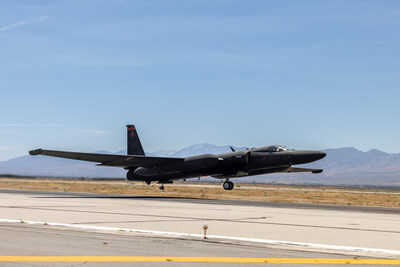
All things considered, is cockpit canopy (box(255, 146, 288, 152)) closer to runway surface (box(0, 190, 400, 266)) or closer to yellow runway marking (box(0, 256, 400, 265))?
runway surface (box(0, 190, 400, 266))

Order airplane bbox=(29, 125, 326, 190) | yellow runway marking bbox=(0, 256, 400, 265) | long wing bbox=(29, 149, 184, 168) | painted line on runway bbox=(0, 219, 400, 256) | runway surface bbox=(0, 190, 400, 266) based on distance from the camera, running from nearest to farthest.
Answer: yellow runway marking bbox=(0, 256, 400, 265) → runway surface bbox=(0, 190, 400, 266) → painted line on runway bbox=(0, 219, 400, 256) → long wing bbox=(29, 149, 184, 168) → airplane bbox=(29, 125, 326, 190)

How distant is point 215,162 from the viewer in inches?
1564

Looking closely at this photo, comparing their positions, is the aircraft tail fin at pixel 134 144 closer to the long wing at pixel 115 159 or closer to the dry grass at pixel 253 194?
the dry grass at pixel 253 194

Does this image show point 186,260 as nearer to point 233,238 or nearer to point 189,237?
point 189,237

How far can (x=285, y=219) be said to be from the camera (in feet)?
65.7

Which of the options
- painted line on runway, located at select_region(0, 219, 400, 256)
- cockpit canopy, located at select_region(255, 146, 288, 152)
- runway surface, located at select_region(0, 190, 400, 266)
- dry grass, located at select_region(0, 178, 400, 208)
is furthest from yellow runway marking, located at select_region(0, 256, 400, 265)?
cockpit canopy, located at select_region(255, 146, 288, 152)

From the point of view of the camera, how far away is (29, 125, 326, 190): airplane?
1533 inches

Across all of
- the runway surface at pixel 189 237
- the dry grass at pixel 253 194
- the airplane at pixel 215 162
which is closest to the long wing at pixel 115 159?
the airplane at pixel 215 162

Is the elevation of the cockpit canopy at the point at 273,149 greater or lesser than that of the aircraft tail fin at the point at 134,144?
lesser

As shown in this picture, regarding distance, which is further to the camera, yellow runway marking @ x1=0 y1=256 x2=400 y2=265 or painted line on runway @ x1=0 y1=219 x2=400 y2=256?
painted line on runway @ x1=0 y1=219 x2=400 y2=256

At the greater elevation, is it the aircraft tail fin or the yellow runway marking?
the aircraft tail fin

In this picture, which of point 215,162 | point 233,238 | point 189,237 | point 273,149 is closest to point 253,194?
point 273,149

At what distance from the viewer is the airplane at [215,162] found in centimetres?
3894

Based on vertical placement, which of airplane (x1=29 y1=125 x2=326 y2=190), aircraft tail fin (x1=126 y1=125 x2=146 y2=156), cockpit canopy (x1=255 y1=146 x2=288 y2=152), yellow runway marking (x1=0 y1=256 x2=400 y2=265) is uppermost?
aircraft tail fin (x1=126 y1=125 x2=146 y2=156)
